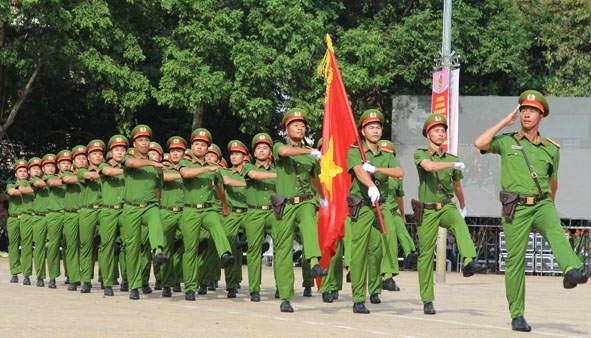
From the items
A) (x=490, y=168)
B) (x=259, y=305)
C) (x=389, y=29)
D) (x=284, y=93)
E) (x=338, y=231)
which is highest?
(x=389, y=29)

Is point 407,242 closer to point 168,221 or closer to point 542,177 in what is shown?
point 168,221

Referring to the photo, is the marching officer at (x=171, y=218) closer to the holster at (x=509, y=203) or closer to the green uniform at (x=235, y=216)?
the green uniform at (x=235, y=216)

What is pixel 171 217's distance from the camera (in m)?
15.4

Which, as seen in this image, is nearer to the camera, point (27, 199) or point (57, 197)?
point (57, 197)

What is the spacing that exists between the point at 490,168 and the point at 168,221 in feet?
36.9

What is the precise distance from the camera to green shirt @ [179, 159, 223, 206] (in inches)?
585

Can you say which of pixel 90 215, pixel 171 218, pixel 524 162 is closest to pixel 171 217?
pixel 171 218

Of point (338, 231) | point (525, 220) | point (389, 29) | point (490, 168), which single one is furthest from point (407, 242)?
point (389, 29)

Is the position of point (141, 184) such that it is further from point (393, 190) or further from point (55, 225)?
point (55, 225)

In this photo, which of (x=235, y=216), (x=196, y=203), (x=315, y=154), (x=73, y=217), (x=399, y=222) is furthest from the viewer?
(x=73, y=217)

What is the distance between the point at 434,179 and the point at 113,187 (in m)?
4.88

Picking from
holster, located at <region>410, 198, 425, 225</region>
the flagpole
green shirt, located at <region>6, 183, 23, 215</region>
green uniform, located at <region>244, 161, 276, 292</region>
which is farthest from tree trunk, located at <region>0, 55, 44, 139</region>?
holster, located at <region>410, 198, 425, 225</region>

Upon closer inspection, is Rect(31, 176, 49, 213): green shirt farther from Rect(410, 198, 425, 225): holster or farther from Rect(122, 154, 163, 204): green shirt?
Rect(410, 198, 425, 225): holster

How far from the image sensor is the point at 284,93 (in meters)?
28.4
